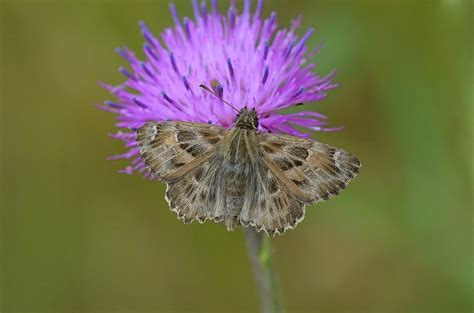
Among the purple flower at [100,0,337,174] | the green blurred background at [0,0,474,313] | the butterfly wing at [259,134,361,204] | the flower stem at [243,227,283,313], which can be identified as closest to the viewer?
the butterfly wing at [259,134,361,204]

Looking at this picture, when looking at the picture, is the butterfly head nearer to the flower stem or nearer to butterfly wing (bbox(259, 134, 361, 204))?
butterfly wing (bbox(259, 134, 361, 204))

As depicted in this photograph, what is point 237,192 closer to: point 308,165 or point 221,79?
point 308,165

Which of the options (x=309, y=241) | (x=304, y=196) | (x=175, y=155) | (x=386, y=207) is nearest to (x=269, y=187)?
(x=304, y=196)

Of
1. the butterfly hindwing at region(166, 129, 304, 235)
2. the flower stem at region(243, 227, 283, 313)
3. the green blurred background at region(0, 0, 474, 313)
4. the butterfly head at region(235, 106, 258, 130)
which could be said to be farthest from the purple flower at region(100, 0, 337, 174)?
the green blurred background at region(0, 0, 474, 313)

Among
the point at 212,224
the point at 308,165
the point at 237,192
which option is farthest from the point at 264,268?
the point at 212,224

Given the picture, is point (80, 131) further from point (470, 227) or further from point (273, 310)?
point (470, 227)

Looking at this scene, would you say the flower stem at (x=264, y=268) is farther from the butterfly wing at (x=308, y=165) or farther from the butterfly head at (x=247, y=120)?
the butterfly head at (x=247, y=120)
